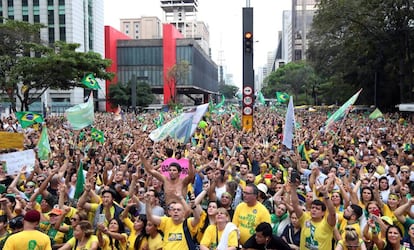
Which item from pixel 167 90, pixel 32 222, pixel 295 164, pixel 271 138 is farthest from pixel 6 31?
pixel 167 90

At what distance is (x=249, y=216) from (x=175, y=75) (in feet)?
220

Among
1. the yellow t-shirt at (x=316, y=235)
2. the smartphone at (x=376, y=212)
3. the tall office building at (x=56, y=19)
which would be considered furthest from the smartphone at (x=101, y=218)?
the tall office building at (x=56, y=19)

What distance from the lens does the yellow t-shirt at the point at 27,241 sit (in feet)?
15.1

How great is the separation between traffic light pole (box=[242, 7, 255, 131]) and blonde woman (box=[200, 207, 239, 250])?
1449cm

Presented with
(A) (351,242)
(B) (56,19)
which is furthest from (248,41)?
(B) (56,19)

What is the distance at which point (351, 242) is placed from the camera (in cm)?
480

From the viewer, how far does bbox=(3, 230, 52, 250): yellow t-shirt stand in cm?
462

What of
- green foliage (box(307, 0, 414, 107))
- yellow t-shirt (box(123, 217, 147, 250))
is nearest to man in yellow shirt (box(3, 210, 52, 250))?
yellow t-shirt (box(123, 217, 147, 250))

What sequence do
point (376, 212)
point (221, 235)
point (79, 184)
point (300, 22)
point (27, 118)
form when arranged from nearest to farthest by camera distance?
1. point (221, 235)
2. point (376, 212)
3. point (79, 184)
4. point (27, 118)
5. point (300, 22)

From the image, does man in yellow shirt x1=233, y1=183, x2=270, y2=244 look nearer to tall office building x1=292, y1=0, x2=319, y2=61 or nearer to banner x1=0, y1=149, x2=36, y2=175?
banner x1=0, y1=149, x2=36, y2=175

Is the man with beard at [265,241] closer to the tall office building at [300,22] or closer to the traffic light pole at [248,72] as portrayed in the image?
the traffic light pole at [248,72]

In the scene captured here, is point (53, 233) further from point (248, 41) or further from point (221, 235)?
point (248, 41)

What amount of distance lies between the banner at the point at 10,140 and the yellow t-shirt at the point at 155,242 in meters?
4.71

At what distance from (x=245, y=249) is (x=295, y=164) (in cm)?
567
